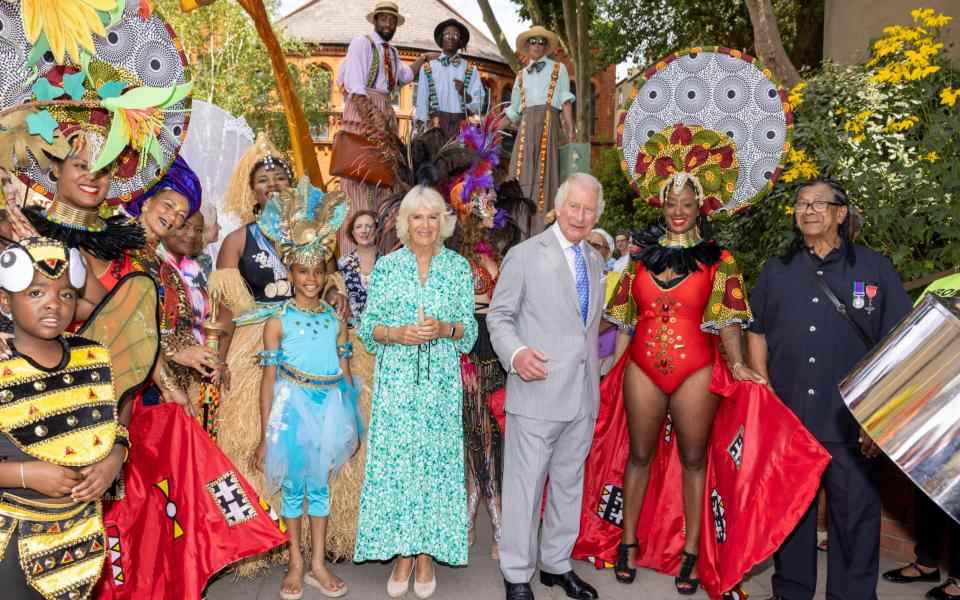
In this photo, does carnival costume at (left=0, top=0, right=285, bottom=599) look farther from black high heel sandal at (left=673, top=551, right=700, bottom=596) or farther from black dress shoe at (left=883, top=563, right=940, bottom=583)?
black dress shoe at (left=883, top=563, right=940, bottom=583)

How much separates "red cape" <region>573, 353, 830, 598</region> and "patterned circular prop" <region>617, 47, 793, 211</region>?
47.1 inches

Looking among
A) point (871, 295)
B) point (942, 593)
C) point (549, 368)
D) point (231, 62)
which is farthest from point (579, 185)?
point (231, 62)

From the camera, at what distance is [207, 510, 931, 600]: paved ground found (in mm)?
4391

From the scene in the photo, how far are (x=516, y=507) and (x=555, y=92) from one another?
4.57 meters

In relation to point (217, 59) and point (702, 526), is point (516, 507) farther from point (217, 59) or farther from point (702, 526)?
point (217, 59)

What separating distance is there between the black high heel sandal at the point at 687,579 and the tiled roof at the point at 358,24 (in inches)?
1285

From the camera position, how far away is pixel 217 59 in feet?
86.8

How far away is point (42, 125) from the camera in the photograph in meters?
2.91

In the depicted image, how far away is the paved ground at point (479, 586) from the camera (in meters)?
4.39

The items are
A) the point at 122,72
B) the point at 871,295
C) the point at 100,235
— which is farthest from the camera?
the point at 871,295

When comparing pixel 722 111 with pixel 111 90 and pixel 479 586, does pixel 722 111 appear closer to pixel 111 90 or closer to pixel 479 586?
pixel 479 586

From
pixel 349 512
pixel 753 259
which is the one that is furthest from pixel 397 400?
pixel 753 259

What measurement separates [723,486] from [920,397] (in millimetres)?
2754

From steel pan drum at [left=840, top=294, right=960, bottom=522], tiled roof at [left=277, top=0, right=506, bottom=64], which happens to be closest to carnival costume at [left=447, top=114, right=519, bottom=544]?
steel pan drum at [left=840, top=294, right=960, bottom=522]
